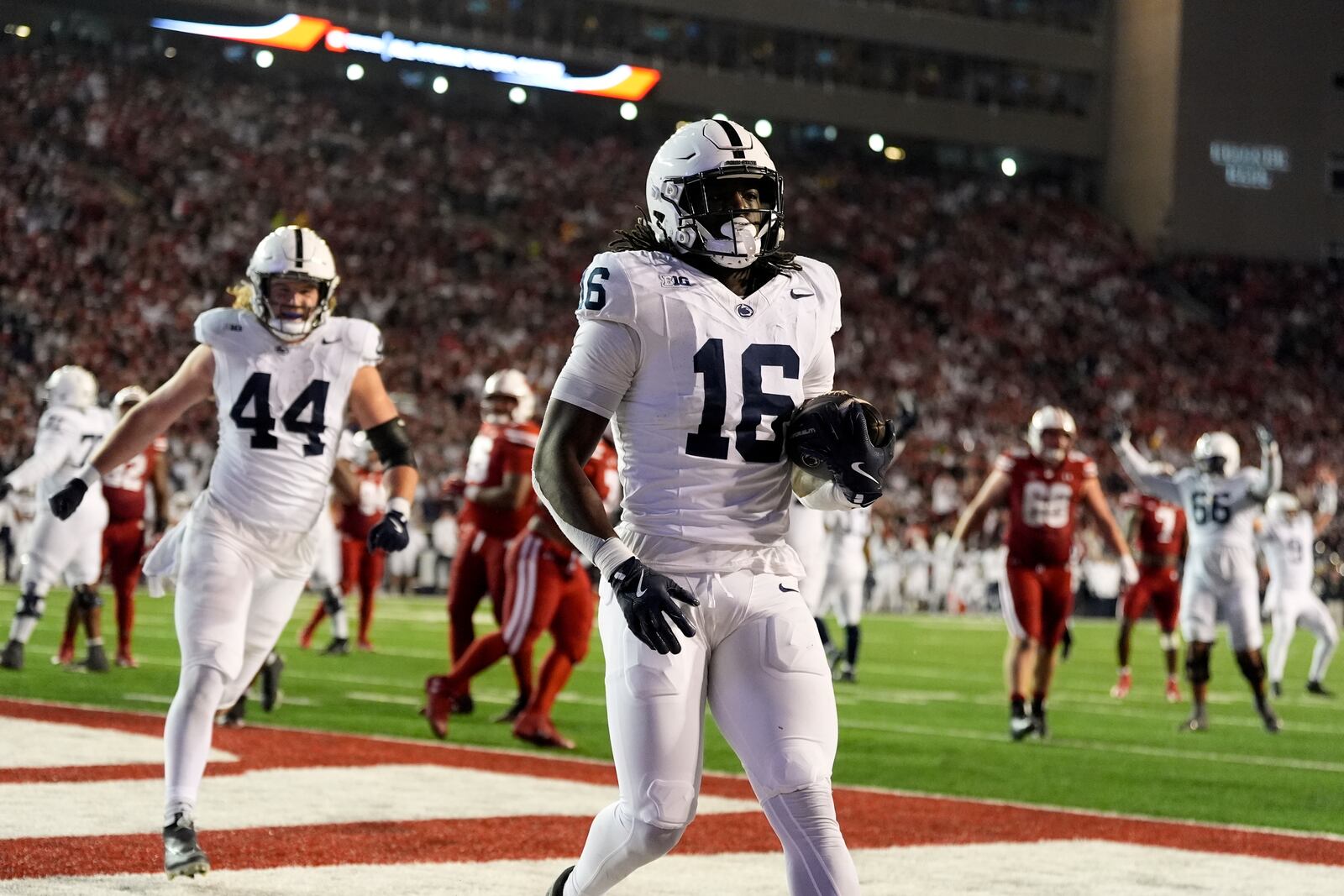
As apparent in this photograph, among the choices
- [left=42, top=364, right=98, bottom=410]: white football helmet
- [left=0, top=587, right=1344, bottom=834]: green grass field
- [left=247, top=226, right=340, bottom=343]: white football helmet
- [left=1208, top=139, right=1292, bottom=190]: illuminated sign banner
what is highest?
[left=1208, top=139, right=1292, bottom=190]: illuminated sign banner

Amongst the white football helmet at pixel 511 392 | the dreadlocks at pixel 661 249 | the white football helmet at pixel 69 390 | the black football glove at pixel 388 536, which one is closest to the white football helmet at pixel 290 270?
the black football glove at pixel 388 536

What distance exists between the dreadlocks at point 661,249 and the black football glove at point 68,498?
2.31 meters

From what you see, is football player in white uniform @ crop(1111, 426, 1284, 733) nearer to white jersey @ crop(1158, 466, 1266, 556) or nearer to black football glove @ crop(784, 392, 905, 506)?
white jersey @ crop(1158, 466, 1266, 556)

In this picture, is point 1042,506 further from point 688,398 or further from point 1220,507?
point 688,398

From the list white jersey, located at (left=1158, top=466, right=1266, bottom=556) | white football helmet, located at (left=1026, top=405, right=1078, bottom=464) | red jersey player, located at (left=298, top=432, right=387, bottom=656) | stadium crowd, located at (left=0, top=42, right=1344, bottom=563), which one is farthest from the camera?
stadium crowd, located at (left=0, top=42, right=1344, bottom=563)

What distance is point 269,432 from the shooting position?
5824 millimetres

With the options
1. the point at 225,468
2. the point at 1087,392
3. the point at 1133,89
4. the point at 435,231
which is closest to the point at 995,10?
the point at 1133,89

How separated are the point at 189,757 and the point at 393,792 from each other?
6.26 ft

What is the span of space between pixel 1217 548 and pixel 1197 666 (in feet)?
2.78

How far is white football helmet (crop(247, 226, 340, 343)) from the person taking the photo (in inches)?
226

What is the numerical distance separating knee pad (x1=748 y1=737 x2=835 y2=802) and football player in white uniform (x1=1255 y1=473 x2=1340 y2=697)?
39.2ft

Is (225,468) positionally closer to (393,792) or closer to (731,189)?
(393,792)

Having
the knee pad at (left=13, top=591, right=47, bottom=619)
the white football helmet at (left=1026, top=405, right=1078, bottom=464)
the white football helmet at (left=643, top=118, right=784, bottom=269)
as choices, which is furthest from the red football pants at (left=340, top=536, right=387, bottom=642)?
the white football helmet at (left=643, top=118, right=784, bottom=269)

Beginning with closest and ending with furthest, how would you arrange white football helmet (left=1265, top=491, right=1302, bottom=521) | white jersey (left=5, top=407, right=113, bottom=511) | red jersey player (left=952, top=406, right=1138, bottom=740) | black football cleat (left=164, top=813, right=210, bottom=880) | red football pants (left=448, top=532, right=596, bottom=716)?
black football cleat (left=164, top=813, right=210, bottom=880) → red football pants (left=448, top=532, right=596, bottom=716) → red jersey player (left=952, top=406, right=1138, bottom=740) → white jersey (left=5, top=407, right=113, bottom=511) → white football helmet (left=1265, top=491, right=1302, bottom=521)
